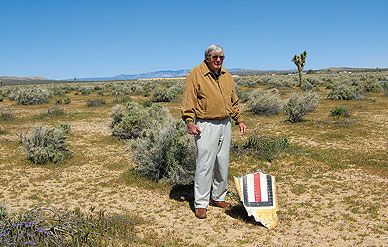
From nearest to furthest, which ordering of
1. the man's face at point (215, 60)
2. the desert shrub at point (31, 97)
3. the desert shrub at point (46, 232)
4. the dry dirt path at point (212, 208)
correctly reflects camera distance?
the desert shrub at point (46, 232)
the dry dirt path at point (212, 208)
the man's face at point (215, 60)
the desert shrub at point (31, 97)

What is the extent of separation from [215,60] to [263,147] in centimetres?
538

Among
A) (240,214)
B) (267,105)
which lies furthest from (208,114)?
(267,105)

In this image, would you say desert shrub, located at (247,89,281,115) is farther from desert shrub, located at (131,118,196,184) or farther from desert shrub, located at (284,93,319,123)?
desert shrub, located at (131,118,196,184)

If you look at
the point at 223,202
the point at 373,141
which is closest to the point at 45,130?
the point at 223,202

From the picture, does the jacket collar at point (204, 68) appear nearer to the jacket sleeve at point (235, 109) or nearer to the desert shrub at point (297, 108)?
the jacket sleeve at point (235, 109)

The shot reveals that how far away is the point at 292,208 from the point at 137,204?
9.09 feet

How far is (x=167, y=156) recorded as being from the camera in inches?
344

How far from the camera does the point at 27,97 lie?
98.4ft

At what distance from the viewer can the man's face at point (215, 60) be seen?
5938mm

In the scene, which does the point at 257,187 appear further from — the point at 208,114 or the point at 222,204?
the point at 208,114

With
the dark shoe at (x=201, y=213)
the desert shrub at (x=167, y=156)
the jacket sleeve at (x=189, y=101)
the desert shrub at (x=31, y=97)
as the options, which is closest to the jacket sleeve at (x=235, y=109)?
the jacket sleeve at (x=189, y=101)

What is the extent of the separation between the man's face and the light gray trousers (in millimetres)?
815

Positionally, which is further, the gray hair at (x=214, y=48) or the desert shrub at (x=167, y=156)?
the desert shrub at (x=167, y=156)

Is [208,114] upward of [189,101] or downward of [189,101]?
downward
